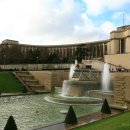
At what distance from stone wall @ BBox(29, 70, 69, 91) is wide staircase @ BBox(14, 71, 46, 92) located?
0.83 metres

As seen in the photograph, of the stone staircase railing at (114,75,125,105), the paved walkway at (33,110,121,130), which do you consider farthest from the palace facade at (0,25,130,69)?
the paved walkway at (33,110,121,130)

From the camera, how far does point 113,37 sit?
250ft

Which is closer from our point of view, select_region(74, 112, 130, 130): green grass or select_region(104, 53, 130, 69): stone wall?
select_region(74, 112, 130, 130): green grass

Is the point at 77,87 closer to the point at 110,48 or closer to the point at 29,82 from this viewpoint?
the point at 29,82

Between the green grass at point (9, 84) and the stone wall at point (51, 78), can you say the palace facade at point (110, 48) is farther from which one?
the green grass at point (9, 84)

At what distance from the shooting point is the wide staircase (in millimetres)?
41312

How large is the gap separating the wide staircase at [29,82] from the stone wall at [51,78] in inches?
32.5

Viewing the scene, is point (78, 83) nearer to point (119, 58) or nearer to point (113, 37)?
point (119, 58)

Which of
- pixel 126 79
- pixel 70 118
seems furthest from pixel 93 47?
pixel 70 118

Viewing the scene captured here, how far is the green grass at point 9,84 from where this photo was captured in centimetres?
3834

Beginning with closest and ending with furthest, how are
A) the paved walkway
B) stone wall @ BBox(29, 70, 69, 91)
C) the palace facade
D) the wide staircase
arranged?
the paved walkway < the wide staircase < stone wall @ BBox(29, 70, 69, 91) < the palace facade

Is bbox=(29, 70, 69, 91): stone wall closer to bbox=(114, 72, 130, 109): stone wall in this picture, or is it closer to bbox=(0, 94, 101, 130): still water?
bbox=(0, 94, 101, 130): still water

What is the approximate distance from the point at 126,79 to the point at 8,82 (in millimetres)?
23699

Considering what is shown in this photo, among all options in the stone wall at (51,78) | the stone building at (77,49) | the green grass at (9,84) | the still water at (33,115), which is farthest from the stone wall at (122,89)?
the stone building at (77,49)
